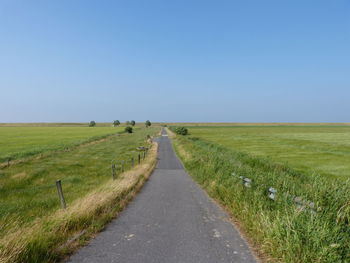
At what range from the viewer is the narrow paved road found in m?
4.96

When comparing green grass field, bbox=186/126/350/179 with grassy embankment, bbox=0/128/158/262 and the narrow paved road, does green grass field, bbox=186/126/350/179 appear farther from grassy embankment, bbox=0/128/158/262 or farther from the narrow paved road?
grassy embankment, bbox=0/128/158/262

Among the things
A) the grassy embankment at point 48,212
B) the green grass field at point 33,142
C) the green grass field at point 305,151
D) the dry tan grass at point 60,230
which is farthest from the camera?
the green grass field at point 33,142

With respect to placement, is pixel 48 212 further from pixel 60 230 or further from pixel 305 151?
pixel 305 151

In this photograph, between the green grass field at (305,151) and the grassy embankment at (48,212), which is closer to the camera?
the grassy embankment at (48,212)

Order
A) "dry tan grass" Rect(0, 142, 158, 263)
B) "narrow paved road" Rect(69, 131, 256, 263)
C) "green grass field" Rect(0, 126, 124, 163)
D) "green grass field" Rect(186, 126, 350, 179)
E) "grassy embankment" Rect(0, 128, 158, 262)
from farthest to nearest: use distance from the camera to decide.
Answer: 1. "green grass field" Rect(0, 126, 124, 163)
2. "green grass field" Rect(186, 126, 350, 179)
3. "narrow paved road" Rect(69, 131, 256, 263)
4. "grassy embankment" Rect(0, 128, 158, 262)
5. "dry tan grass" Rect(0, 142, 158, 263)

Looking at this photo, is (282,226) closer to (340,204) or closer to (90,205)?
(340,204)

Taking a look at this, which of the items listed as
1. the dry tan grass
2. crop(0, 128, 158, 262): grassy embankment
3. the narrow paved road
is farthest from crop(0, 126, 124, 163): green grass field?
the narrow paved road

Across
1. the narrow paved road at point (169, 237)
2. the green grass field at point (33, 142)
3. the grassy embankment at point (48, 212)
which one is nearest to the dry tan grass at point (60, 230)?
the grassy embankment at point (48, 212)

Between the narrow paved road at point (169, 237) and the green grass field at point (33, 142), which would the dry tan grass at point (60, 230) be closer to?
the narrow paved road at point (169, 237)

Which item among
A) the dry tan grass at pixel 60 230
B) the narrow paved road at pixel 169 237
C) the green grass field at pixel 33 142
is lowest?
the green grass field at pixel 33 142

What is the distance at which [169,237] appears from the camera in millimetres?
6004

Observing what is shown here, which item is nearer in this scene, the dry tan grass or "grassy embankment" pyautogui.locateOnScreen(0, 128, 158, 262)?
the dry tan grass

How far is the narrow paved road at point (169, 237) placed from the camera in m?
4.96

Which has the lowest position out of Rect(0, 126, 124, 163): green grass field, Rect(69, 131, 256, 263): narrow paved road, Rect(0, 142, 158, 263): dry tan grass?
Rect(0, 126, 124, 163): green grass field
